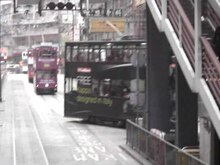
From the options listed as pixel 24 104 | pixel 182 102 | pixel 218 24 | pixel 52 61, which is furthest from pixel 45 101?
pixel 218 24

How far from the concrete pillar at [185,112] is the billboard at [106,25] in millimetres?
27258

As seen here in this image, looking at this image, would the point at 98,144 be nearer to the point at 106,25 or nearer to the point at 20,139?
the point at 20,139

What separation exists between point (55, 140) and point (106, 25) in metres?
21.3

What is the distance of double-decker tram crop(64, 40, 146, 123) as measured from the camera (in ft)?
89.2

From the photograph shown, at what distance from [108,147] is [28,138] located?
4.13 m

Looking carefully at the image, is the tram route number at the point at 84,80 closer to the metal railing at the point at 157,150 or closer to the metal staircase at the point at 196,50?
the metal railing at the point at 157,150

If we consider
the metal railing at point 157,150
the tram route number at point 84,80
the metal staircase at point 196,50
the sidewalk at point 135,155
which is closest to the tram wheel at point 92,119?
the tram route number at point 84,80

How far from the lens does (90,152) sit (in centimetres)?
2020

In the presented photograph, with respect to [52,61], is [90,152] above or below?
below

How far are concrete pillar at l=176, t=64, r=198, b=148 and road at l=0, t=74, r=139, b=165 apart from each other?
299 cm

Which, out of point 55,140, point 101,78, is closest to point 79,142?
point 55,140

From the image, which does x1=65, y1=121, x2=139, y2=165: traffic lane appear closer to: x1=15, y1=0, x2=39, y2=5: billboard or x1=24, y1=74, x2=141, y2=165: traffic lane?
x1=24, y1=74, x2=141, y2=165: traffic lane

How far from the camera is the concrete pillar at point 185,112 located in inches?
579

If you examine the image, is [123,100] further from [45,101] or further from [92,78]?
[45,101]
